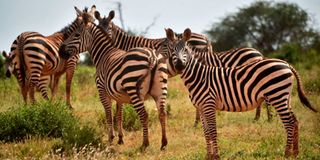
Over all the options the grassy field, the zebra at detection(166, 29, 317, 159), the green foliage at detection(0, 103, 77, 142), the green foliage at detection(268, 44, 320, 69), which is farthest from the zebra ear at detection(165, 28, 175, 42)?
the green foliage at detection(268, 44, 320, 69)

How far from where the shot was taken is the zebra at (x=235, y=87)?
324 inches

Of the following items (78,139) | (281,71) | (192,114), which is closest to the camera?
(281,71)

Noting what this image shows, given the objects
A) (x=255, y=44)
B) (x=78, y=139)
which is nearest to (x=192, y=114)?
(x=78, y=139)

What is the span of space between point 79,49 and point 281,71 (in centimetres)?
480

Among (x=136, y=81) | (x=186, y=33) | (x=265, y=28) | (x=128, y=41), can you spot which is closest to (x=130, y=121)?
(x=128, y=41)

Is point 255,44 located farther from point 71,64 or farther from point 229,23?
point 71,64

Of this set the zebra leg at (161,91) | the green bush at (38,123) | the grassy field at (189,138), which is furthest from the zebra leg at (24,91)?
the zebra leg at (161,91)

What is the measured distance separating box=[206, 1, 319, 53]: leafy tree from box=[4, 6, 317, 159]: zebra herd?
90.1 feet

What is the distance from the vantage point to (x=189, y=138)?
1087 centimetres

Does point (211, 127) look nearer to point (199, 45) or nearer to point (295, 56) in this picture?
point (199, 45)

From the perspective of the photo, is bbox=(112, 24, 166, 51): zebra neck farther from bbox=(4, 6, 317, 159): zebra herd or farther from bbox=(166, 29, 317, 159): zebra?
bbox=(166, 29, 317, 159): zebra

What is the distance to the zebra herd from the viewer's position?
8336 millimetres

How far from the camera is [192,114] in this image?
543 inches

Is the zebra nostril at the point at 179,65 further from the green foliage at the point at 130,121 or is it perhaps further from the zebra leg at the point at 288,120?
the green foliage at the point at 130,121
